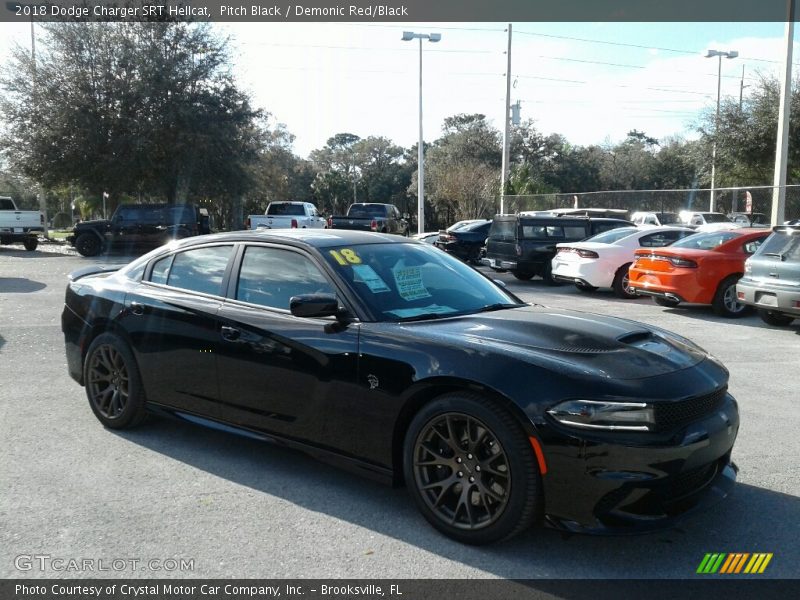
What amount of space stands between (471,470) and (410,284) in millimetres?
1347

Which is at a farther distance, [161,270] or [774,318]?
[774,318]

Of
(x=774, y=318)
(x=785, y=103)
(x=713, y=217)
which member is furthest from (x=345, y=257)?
(x=713, y=217)

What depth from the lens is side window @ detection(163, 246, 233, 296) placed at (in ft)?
15.9

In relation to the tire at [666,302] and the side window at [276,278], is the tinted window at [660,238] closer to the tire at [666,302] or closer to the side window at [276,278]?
the tire at [666,302]

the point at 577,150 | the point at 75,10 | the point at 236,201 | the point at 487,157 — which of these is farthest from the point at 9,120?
the point at 577,150

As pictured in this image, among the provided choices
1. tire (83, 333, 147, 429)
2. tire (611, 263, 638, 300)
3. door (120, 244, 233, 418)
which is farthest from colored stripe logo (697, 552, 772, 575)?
tire (611, 263, 638, 300)

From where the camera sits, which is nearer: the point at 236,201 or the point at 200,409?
the point at 200,409

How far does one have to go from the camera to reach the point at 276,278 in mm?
4535

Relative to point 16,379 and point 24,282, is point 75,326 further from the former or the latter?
point 24,282

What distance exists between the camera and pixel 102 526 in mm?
3783

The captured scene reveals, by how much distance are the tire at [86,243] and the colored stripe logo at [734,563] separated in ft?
78.8

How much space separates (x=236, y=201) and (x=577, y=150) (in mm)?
36260

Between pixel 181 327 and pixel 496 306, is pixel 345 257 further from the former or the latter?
pixel 181 327

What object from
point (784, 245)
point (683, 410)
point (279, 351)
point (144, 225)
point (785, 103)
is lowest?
point (683, 410)
